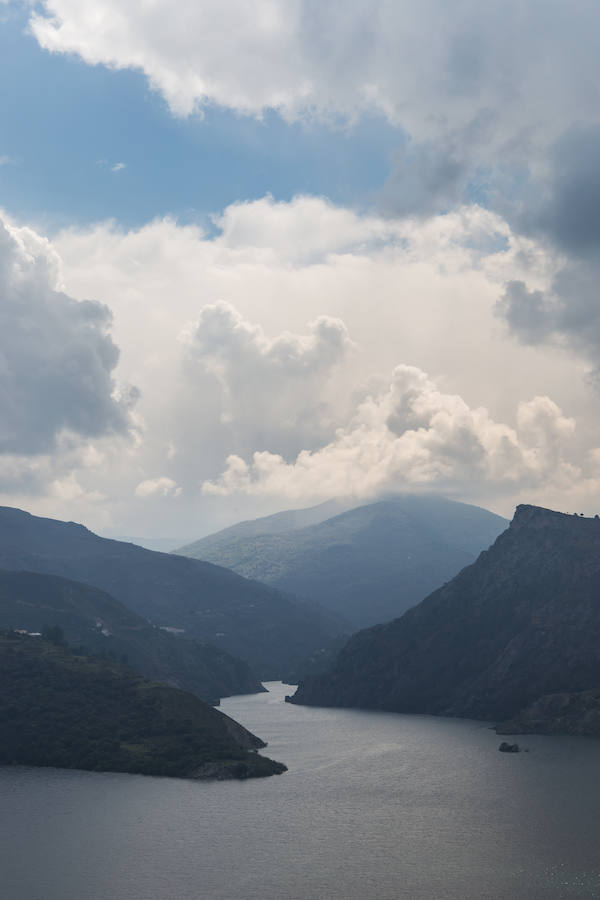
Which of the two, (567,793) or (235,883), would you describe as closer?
(235,883)

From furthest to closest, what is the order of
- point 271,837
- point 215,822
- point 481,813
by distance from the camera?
1. point 481,813
2. point 215,822
3. point 271,837

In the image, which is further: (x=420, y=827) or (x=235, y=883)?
(x=420, y=827)

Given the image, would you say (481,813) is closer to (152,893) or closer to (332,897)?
(332,897)

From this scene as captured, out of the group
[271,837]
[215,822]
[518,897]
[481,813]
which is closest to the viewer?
[518,897]

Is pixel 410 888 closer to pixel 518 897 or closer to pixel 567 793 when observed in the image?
pixel 518 897

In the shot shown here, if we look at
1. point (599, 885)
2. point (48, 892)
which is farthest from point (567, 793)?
A: point (48, 892)

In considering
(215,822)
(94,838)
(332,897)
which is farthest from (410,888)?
(94,838)
